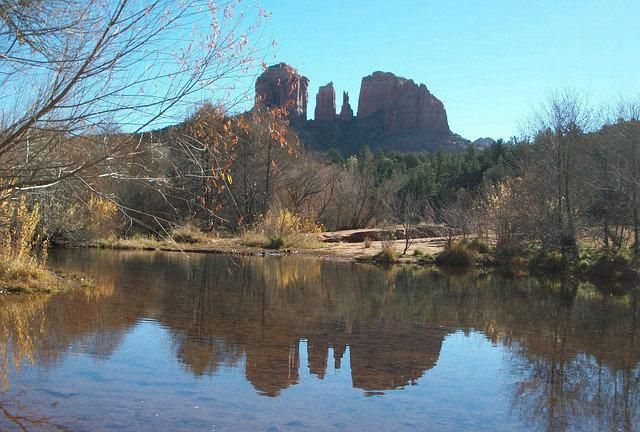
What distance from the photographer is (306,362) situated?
7.97 meters

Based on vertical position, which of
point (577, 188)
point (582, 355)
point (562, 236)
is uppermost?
point (577, 188)

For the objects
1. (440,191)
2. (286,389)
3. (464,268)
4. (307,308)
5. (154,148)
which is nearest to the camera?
(154,148)

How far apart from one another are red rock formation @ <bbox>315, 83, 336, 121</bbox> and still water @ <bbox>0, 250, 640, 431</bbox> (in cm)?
9641

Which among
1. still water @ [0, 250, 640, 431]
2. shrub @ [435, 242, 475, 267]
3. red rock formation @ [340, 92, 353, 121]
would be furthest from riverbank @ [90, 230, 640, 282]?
red rock formation @ [340, 92, 353, 121]

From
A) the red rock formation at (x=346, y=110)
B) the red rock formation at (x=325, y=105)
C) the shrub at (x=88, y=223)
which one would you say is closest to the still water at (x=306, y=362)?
the shrub at (x=88, y=223)

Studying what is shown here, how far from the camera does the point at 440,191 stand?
57281mm

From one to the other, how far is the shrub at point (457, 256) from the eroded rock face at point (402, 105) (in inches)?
3541

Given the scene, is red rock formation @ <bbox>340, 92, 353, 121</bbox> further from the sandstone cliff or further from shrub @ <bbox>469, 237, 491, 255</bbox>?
shrub @ <bbox>469, 237, 491, 255</bbox>

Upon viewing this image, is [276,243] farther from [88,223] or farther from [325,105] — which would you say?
[325,105]

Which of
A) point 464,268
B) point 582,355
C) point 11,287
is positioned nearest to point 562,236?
point 464,268

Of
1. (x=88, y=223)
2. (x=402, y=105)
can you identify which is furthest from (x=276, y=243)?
(x=402, y=105)

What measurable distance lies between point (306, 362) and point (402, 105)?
11291 centimetres

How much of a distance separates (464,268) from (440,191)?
32.3 m

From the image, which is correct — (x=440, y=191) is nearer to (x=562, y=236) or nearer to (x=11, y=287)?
(x=562, y=236)
